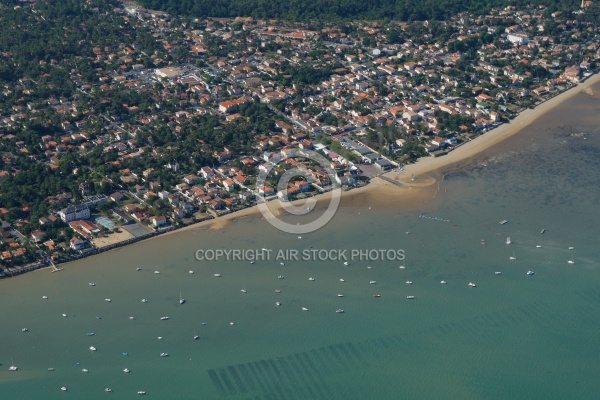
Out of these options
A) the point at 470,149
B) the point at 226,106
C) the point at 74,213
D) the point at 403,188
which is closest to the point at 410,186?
the point at 403,188

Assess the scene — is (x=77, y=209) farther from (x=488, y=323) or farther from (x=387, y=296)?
(x=488, y=323)

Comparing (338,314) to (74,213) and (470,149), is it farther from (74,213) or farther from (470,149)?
(470,149)

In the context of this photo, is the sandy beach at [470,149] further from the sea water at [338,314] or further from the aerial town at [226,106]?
the sea water at [338,314]

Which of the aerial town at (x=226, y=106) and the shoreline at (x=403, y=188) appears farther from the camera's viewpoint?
the aerial town at (x=226, y=106)

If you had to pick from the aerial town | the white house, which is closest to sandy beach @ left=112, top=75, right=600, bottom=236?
the aerial town

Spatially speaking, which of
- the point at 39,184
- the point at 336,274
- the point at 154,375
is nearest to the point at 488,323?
the point at 336,274

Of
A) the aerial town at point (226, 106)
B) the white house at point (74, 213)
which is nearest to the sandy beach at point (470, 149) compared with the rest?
the aerial town at point (226, 106)
